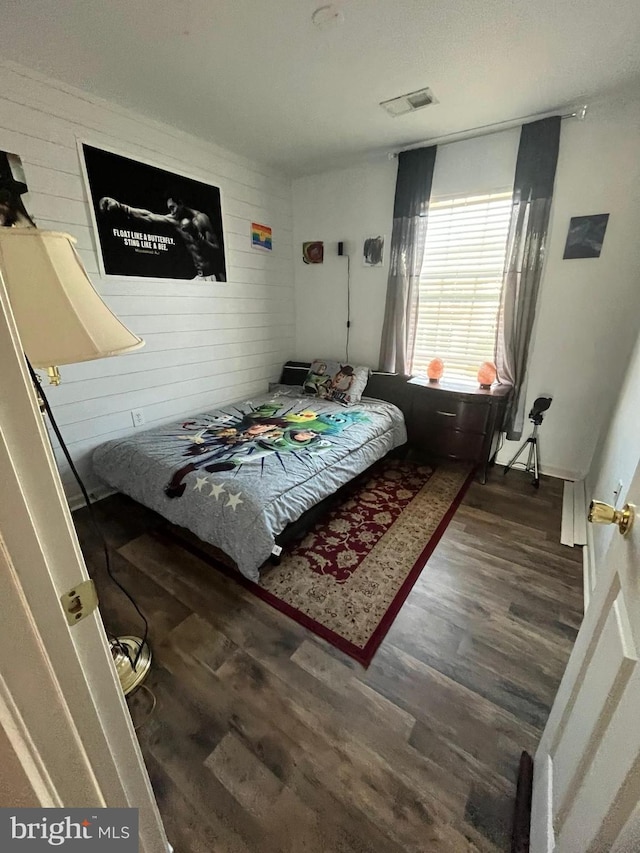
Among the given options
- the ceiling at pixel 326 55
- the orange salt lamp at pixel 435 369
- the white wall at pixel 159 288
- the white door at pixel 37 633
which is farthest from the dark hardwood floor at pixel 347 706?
the ceiling at pixel 326 55

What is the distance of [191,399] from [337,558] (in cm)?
187

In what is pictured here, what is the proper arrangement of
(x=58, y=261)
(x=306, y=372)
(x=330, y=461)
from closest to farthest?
1. (x=58, y=261)
2. (x=330, y=461)
3. (x=306, y=372)

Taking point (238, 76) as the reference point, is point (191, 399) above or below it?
below

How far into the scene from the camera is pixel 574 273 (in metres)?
2.52

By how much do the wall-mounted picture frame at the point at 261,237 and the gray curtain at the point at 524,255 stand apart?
6.91 ft

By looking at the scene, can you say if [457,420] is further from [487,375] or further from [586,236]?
[586,236]

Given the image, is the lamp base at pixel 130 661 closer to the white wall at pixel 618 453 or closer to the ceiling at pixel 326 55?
the white wall at pixel 618 453

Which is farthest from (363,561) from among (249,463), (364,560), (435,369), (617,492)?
(435,369)

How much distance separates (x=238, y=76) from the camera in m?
1.96

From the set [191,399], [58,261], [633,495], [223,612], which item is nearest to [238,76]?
[58,261]

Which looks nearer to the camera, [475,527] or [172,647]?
[172,647]

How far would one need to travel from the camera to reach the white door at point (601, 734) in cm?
56

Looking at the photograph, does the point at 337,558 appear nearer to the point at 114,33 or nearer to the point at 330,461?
the point at 330,461

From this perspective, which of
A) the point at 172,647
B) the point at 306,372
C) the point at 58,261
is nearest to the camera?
the point at 58,261
